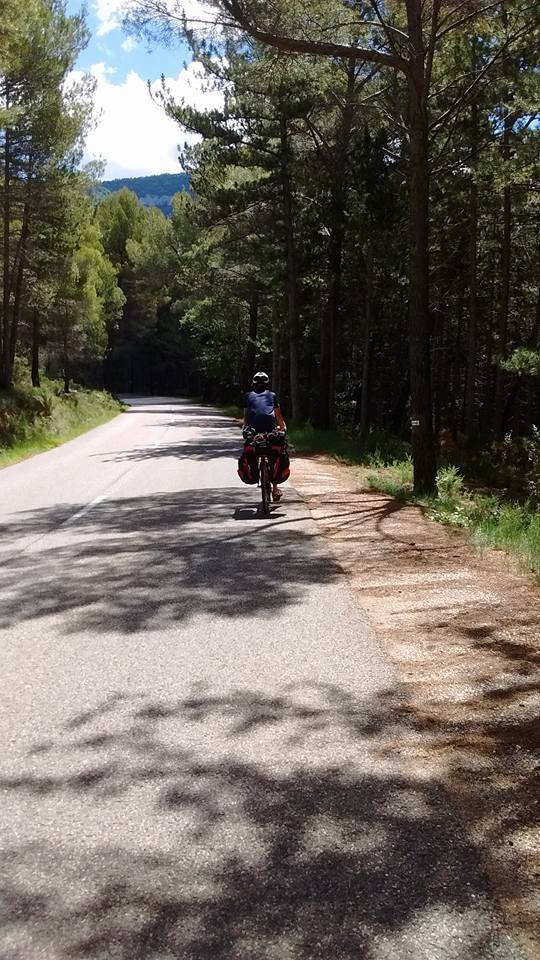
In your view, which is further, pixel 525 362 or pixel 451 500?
pixel 525 362

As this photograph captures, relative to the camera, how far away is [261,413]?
11.3 meters

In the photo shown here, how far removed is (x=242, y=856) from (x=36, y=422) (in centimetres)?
2624

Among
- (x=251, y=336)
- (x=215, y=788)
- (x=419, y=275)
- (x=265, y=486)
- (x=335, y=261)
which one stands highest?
(x=335, y=261)

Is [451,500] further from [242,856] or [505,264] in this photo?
[505,264]

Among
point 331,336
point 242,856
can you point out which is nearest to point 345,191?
point 331,336

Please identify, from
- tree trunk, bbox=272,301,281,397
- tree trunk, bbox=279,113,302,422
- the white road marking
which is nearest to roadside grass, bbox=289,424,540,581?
tree trunk, bbox=279,113,302,422

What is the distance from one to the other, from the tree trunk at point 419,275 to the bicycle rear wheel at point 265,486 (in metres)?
3.02

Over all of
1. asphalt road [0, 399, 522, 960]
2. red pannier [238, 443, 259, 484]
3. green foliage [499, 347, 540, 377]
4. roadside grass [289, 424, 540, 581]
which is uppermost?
green foliage [499, 347, 540, 377]

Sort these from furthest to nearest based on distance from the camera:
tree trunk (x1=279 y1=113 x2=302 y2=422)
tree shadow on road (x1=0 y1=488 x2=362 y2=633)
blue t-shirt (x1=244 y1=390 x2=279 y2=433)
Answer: tree trunk (x1=279 y1=113 x2=302 y2=422)
blue t-shirt (x1=244 y1=390 x2=279 y2=433)
tree shadow on road (x1=0 y1=488 x2=362 y2=633)

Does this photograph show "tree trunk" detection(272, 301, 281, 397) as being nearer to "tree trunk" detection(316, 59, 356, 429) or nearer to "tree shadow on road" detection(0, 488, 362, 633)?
"tree trunk" detection(316, 59, 356, 429)

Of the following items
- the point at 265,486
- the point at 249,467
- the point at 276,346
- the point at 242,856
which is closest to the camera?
the point at 242,856

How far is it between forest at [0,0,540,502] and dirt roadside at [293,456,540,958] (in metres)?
5.13

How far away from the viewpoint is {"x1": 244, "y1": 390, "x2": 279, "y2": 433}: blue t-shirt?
1126 cm

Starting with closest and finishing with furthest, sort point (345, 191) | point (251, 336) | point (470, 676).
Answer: point (470, 676) → point (345, 191) → point (251, 336)
